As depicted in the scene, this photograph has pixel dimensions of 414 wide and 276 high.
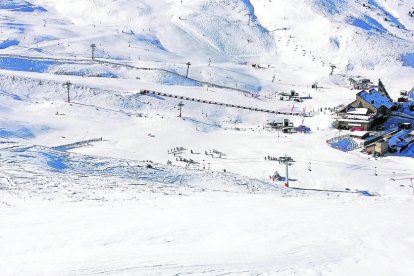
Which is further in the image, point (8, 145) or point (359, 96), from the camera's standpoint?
point (359, 96)

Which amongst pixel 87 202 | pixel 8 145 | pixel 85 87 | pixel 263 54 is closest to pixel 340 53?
pixel 263 54

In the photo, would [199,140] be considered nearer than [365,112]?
Yes

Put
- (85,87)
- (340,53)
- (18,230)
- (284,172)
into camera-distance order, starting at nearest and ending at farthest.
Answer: (18,230) < (284,172) < (85,87) < (340,53)

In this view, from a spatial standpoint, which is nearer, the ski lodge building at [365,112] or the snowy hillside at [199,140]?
the snowy hillside at [199,140]

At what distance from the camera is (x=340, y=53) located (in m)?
73.6

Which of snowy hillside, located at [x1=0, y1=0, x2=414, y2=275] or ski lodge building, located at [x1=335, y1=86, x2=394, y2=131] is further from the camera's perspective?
ski lodge building, located at [x1=335, y1=86, x2=394, y2=131]

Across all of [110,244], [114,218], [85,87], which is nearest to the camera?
[110,244]

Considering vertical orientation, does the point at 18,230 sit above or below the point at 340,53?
below

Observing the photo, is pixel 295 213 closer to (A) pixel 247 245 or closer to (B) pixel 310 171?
(A) pixel 247 245

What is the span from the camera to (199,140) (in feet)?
124

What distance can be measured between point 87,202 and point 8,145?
10.6 meters

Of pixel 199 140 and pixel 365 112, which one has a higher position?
pixel 365 112

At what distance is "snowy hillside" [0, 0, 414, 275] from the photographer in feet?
40.2

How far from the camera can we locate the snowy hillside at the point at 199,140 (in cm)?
1224
